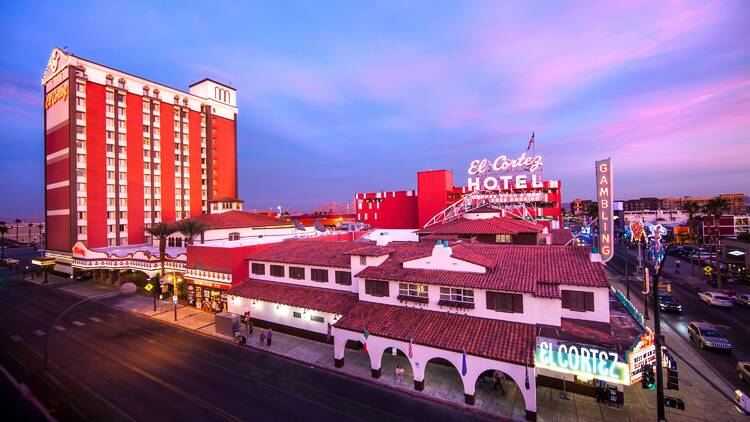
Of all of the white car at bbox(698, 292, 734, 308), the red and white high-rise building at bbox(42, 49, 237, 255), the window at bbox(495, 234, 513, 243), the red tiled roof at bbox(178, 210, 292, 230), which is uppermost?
the red and white high-rise building at bbox(42, 49, 237, 255)

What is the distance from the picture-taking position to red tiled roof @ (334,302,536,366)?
63.6 ft

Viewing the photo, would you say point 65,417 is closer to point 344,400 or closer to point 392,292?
point 344,400

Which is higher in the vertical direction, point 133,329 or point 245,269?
point 245,269

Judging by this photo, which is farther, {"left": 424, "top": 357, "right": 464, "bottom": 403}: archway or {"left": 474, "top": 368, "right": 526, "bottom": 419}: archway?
{"left": 424, "top": 357, "right": 464, "bottom": 403}: archway

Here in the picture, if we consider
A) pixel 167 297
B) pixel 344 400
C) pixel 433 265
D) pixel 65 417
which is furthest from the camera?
pixel 167 297

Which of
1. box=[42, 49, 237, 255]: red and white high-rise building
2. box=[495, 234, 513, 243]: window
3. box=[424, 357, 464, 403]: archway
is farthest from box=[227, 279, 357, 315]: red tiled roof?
box=[42, 49, 237, 255]: red and white high-rise building

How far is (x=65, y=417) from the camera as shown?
19.8 metres

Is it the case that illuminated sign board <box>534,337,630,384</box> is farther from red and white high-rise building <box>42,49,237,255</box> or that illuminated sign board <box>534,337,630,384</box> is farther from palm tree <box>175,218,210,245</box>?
red and white high-rise building <box>42,49,237,255</box>

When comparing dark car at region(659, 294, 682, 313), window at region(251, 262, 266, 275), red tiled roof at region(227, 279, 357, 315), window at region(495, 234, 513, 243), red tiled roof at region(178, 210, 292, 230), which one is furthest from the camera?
red tiled roof at region(178, 210, 292, 230)

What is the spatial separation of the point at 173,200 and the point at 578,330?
3279 inches

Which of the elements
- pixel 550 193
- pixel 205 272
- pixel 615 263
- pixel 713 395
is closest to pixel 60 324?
pixel 205 272

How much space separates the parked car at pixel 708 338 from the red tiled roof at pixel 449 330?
20.3 meters

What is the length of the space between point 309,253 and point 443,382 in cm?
1973

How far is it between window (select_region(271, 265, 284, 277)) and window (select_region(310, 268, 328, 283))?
4.53 meters
